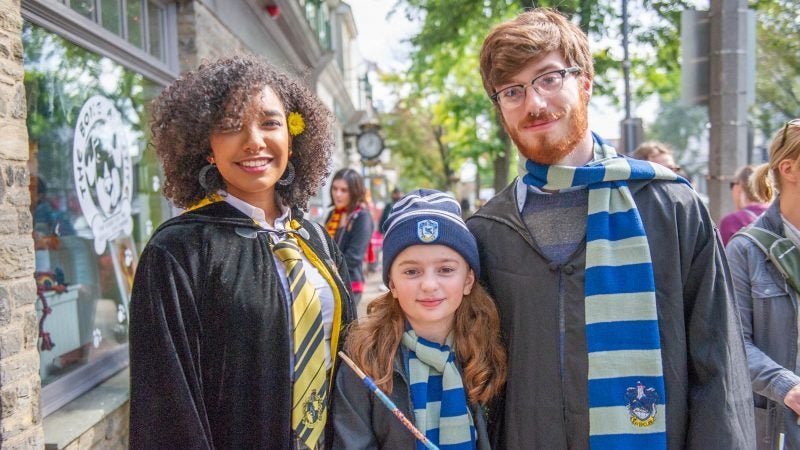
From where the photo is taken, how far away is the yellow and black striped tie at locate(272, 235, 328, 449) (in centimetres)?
193

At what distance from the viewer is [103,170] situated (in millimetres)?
3938

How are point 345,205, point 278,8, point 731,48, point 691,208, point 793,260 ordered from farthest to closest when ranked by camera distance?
1. point 278,8
2. point 345,205
3. point 731,48
4. point 793,260
5. point 691,208

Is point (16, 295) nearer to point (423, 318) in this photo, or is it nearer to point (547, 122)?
point (423, 318)

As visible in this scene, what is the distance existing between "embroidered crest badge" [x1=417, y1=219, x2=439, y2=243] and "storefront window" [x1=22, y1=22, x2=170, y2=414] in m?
2.23

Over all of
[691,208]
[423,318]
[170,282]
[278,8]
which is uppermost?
[278,8]

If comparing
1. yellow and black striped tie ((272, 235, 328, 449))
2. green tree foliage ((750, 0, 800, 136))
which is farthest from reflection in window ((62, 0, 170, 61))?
green tree foliage ((750, 0, 800, 136))

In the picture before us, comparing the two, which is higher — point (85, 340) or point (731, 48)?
point (731, 48)

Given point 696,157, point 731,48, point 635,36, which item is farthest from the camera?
point 696,157

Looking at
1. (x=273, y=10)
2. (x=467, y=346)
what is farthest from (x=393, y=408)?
(x=273, y=10)

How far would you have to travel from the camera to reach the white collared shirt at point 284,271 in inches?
80.4

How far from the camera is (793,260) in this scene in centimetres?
237

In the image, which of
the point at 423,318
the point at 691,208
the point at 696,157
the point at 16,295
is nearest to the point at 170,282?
the point at 423,318

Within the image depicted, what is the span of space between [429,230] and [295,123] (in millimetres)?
652

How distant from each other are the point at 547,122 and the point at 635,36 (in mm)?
9150
